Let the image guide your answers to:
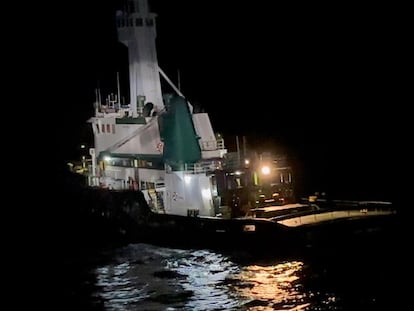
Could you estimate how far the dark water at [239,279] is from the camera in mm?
21688

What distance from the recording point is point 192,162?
31156 millimetres

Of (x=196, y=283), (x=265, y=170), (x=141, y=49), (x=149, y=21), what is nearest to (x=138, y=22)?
(x=149, y=21)

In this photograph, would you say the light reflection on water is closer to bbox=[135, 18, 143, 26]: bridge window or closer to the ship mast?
the ship mast

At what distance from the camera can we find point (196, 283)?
2427 centimetres

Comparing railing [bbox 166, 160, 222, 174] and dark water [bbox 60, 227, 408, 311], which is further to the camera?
railing [bbox 166, 160, 222, 174]

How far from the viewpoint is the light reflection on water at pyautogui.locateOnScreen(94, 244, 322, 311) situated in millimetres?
21797

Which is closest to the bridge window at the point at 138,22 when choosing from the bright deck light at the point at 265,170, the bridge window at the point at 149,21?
the bridge window at the point at 149,21

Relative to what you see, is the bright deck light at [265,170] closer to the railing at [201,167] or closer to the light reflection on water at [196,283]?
the railing at [201,167]

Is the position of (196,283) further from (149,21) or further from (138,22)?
(149,21)

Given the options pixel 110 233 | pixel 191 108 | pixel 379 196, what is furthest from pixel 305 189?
pixel 110 233

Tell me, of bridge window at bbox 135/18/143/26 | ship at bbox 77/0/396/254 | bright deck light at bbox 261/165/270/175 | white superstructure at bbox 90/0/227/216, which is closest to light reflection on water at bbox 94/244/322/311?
ship at bbox 77/0/396/254

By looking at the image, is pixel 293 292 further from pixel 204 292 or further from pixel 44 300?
pixel 44 300

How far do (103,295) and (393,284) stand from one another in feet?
31.9

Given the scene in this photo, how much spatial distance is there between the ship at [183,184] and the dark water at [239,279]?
120 cm
